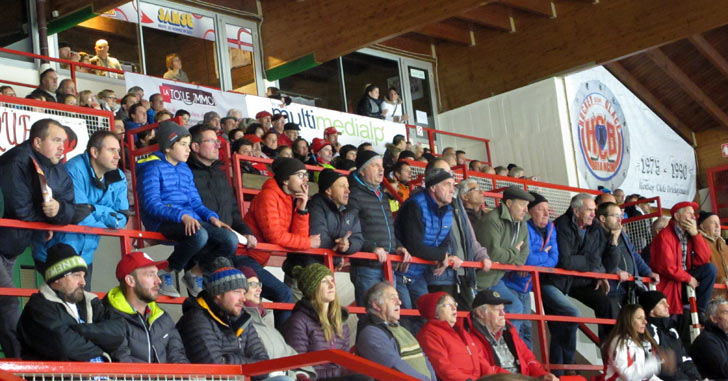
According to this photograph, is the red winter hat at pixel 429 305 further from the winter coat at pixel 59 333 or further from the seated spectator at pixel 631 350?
the winter coat at pixel 59 333

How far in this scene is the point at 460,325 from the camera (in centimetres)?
657

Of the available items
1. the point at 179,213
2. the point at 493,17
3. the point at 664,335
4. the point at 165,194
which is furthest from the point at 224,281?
the point at 493,17

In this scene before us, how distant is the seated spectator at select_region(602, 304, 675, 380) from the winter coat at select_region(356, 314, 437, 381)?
5.78ft

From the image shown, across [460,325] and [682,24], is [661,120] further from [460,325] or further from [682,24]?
[460,325]

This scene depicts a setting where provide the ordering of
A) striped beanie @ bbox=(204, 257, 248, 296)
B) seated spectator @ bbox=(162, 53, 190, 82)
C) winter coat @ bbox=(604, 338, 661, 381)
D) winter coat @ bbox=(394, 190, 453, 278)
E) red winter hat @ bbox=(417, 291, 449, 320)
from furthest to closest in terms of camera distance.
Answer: seated spectator @ bbox=(162, 53, 190, 82) → winter coat @ bbox=(394, 190, 453, 278) → winter coat @ bbox=(604, 338, 661, 381) → red winter hat @ bbox=(417, 291, 449, 320) → striped beanie @ bbox=(204, 257, 248, 296)

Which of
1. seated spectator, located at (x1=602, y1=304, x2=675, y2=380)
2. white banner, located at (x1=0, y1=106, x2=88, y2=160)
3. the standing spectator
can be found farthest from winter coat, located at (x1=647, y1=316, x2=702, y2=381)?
white banner, located at (x1=0, y1=106, x2=88, y2=160)

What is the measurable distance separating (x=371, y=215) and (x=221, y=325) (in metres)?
2.19

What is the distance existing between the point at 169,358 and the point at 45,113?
3.51m

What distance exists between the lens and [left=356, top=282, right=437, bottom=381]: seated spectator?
18.3 feet

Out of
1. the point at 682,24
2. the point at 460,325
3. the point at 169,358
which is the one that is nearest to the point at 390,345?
the point at 460,325

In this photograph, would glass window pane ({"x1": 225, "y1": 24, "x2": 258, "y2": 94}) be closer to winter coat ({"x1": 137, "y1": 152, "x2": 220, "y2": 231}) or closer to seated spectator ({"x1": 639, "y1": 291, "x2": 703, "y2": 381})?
seated spectator ({"x1": 639, "y1": 291, "x2": 703, "y2": 381})

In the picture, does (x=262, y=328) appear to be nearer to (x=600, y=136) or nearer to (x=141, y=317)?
(x=141, y=317)

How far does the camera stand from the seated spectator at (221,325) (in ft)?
16.5

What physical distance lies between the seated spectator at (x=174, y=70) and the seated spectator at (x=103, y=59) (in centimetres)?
66
